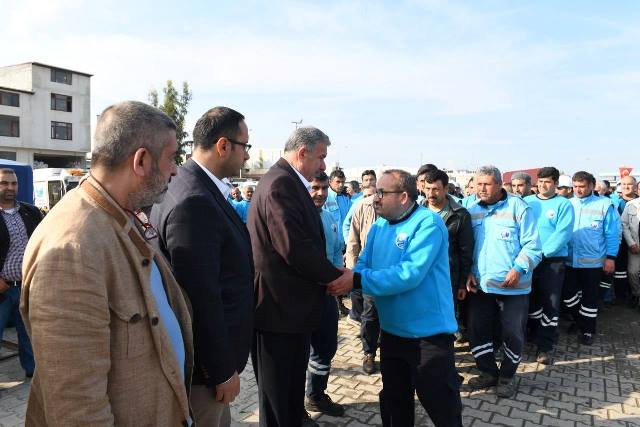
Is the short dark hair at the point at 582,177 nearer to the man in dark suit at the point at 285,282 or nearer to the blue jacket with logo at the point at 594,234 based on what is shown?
the blue jacket with logo at the point at 594,234

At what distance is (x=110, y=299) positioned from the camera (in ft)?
4.58

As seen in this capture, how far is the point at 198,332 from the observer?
198 centimetres

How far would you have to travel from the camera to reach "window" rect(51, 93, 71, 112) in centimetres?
3972

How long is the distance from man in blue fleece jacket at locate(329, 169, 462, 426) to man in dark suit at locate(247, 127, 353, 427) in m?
0.24

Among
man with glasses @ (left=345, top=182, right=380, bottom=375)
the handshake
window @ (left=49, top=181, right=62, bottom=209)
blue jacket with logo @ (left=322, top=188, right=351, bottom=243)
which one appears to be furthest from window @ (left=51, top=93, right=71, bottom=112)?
the handshake

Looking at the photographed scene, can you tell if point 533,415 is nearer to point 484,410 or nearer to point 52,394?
point 484,410

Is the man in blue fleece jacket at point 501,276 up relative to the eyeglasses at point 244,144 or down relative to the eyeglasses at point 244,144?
down

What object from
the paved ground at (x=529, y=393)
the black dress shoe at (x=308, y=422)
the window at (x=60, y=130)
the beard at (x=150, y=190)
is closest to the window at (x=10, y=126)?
the window at (x=60, y=130)

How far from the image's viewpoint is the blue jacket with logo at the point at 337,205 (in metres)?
7.59

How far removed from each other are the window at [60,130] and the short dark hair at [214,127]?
145ft

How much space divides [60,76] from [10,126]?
6.40 m

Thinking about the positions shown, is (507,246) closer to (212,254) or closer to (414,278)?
(414,278)

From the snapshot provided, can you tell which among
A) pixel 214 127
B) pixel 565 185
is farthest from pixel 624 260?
pixel 214 127

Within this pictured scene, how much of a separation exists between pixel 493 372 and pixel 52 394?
13.2 feet
